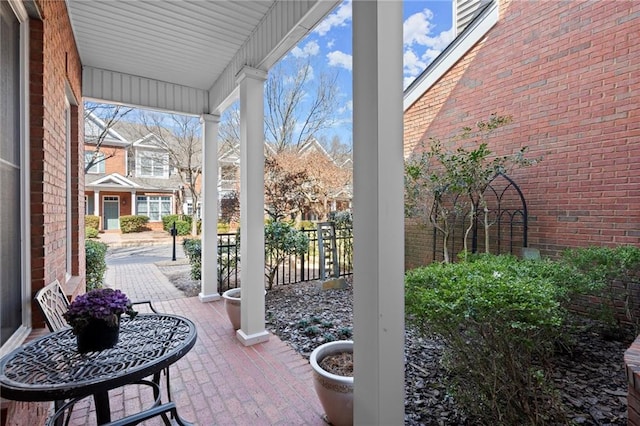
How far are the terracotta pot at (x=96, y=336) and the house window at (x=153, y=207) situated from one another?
18.6m

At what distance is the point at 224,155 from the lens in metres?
13.2

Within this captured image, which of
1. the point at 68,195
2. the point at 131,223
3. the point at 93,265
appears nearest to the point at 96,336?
the point at 68,195

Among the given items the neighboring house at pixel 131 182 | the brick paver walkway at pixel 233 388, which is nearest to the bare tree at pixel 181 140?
the neighboring house at pixel 131 182

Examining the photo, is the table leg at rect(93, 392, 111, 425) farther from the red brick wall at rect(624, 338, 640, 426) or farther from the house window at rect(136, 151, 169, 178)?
the house window at rect(136, 151, 169, 178)

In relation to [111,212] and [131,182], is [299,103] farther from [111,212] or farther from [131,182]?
[111,212]

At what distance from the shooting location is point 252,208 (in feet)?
10.7

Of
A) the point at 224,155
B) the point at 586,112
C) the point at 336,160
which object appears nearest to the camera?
the point at 586,112

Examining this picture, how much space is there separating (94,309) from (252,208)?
6.23 feet

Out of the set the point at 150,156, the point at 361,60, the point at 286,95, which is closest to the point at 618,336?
the point at 361,60

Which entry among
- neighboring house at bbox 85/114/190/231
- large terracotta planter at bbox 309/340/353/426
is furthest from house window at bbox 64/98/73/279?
neighboring house at bbox 85/114/190/231

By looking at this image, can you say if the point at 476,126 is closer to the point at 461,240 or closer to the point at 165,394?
the point at 461,240

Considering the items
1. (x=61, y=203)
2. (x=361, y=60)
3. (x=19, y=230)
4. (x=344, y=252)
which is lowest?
(x=344, y=252)

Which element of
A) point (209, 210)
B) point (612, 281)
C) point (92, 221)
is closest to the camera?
point (612, 281)

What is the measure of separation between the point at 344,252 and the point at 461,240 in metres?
2.41
